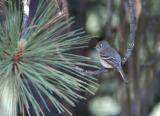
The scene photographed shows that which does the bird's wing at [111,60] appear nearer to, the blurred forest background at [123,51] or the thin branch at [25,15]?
the blurred forest background at [123,51]

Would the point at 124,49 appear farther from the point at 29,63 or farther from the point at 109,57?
the point at 29,63

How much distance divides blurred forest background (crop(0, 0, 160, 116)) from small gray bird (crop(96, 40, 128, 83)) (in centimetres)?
6

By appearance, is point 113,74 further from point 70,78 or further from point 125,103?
point 70,78

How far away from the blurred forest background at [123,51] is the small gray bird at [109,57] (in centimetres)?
6

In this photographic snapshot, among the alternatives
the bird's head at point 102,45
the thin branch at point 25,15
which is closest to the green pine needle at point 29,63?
the thin branch at point 25,15

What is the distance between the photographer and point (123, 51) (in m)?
3.78

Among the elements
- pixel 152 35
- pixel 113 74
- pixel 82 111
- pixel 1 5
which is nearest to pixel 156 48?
pixel 152 35

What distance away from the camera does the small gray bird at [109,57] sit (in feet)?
11.8

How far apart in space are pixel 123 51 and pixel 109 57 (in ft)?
0.41

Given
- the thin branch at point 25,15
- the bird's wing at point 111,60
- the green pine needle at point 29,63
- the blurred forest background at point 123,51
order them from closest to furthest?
the green pine needle at point 29,63 < the thin branch at point 25,15 < the bird's wing at point 111,60 < the blurred forest background at point 123,51

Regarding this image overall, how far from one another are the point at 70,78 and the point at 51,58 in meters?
0.10

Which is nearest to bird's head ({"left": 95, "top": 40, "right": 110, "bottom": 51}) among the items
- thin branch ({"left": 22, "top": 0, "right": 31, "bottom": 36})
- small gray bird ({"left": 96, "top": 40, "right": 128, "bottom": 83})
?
small gray bird ({"left": 96, "top": 40, "right": 128, "bottom": 83})

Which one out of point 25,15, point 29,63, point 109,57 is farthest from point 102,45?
point 29,63

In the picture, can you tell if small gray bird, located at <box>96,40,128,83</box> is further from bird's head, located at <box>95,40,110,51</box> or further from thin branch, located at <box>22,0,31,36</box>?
thin branch, located at <box>22,0,31,36</box>
